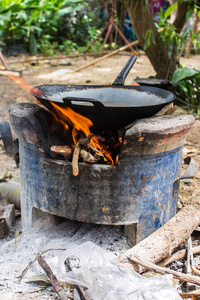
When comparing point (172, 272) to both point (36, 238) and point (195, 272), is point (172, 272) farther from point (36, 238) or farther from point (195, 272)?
point (36, 238)

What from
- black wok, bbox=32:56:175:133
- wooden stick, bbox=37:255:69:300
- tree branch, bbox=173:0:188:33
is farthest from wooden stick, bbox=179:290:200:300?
tree branch, bbox=173:0:188:33

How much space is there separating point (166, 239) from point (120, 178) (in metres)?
0.43

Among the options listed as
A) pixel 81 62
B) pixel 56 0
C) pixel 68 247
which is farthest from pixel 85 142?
pixel 56 0

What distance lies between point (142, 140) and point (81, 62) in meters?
7.67

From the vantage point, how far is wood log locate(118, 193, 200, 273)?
69.6 inches

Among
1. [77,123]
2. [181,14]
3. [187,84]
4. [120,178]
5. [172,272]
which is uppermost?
[181,14]

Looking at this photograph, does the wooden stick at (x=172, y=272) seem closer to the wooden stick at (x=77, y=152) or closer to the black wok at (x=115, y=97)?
the wooden stick at (x=77, y=152)

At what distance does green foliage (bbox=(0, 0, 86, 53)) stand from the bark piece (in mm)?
7991

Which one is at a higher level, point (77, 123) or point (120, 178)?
point (77, 123)

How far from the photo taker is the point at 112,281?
1.59 m

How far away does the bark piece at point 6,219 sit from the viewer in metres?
2.24

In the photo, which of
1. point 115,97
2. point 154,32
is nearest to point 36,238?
point 115,97

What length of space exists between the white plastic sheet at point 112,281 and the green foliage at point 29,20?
8814 millimetres

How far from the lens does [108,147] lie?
203 cm
